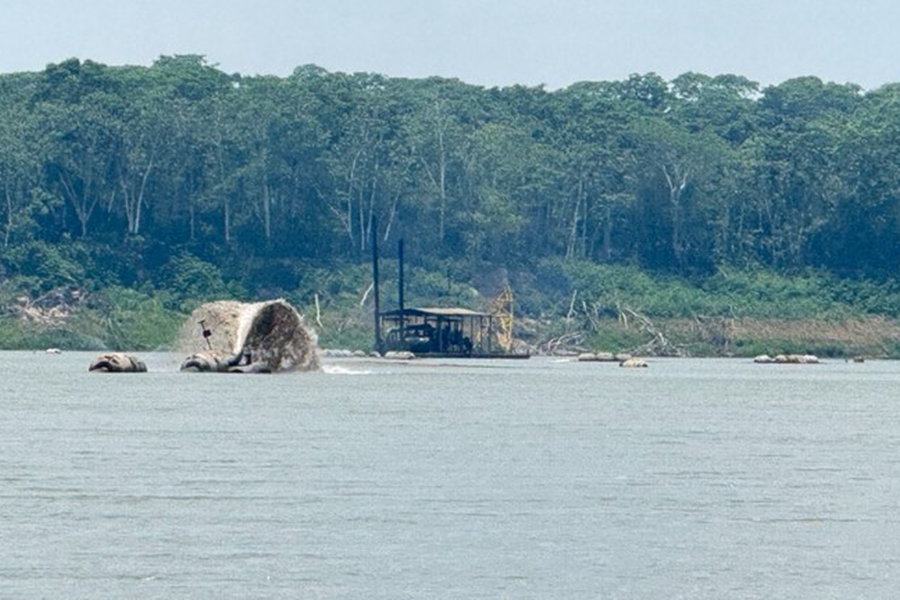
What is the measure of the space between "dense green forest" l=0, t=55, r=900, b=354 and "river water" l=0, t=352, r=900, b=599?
293 ft

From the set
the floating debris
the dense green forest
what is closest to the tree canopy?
the dense green forest

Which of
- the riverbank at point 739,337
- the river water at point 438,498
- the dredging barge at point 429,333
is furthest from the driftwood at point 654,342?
the river water at point 438,498

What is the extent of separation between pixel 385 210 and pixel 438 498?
13914 cm

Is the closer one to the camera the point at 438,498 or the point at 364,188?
the point at 438,498

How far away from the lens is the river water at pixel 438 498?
3728 cm

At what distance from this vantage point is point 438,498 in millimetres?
47812

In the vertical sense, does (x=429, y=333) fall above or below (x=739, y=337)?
above

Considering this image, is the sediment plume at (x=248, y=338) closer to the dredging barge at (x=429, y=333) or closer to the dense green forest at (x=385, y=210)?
the dredging barge at (x=429, y=333)

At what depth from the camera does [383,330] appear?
166 m

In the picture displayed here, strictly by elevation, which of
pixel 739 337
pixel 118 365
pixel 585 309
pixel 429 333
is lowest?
pixel 739 337

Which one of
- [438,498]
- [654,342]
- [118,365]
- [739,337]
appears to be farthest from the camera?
[739,337]

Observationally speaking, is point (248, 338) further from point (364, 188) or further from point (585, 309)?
point (364, 188)

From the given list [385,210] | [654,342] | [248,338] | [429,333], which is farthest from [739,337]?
[248,338]

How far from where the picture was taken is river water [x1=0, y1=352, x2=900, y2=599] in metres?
37.3
